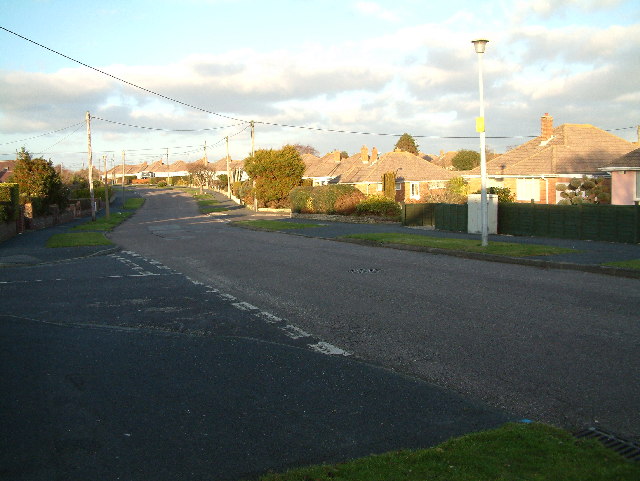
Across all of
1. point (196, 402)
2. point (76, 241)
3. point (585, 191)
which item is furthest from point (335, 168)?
point (196, 402)

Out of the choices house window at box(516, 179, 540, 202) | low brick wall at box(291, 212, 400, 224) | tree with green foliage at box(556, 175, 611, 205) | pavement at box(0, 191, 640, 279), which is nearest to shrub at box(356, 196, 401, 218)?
low brick wall at box(291, 212, 400, 224)

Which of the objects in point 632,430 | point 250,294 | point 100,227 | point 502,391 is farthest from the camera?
point 100,227

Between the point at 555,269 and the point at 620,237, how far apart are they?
791 cm

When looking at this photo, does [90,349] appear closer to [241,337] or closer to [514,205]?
[241,337]

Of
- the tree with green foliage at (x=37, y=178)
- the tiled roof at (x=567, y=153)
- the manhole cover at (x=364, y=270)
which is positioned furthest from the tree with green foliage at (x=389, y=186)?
the manhole cover at (x=364, y=270)

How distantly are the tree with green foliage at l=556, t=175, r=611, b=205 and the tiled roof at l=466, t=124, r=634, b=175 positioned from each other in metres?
1.31

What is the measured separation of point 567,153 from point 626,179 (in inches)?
453

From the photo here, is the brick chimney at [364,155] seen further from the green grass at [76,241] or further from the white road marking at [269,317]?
the white road marking at [269,317]

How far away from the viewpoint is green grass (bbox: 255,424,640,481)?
4.11 metres

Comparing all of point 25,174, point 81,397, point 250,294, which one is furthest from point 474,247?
point 25,174

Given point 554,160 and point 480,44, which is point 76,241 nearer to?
point 480,44

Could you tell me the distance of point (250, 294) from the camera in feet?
41.8

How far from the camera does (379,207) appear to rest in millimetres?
40281

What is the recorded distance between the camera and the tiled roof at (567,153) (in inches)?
1527
